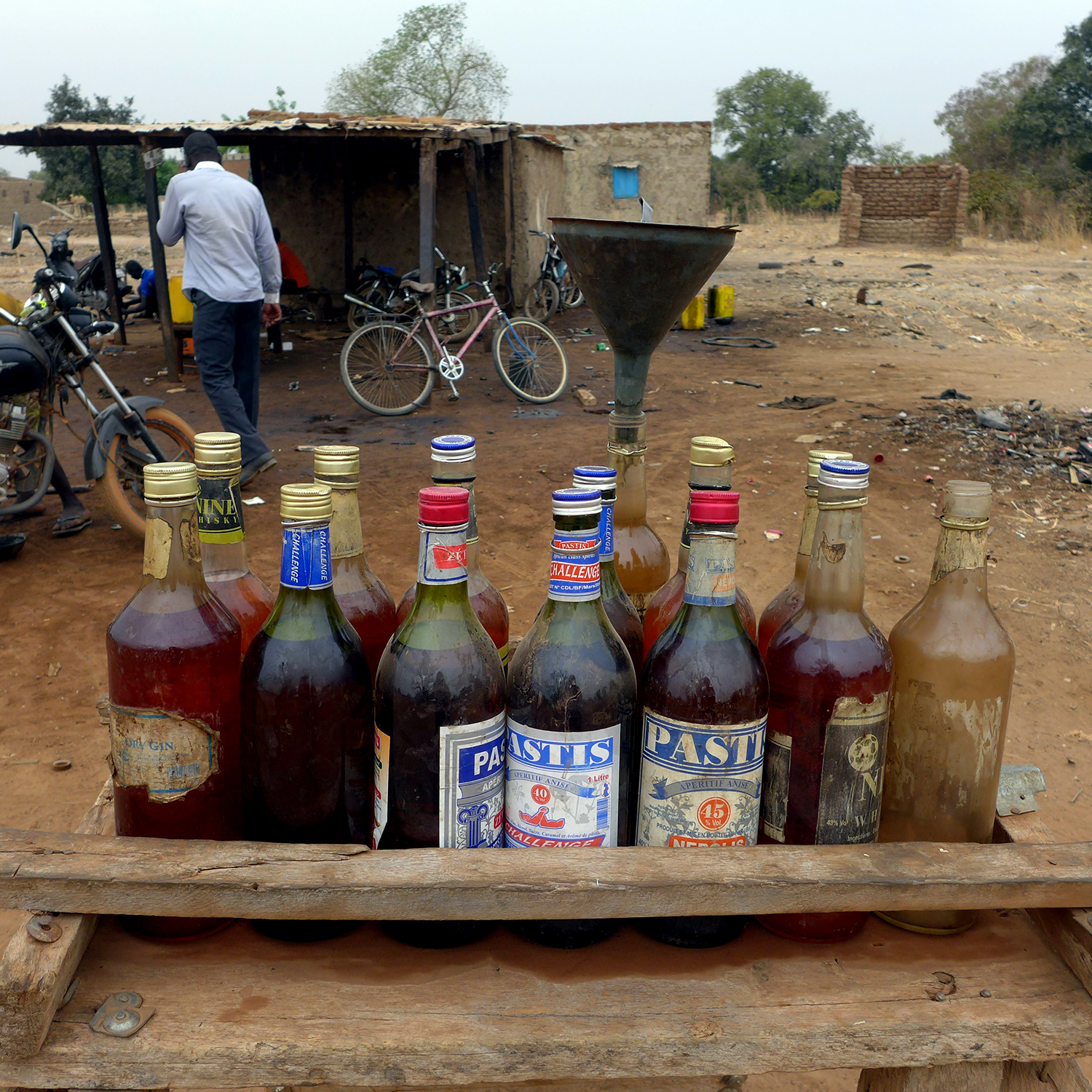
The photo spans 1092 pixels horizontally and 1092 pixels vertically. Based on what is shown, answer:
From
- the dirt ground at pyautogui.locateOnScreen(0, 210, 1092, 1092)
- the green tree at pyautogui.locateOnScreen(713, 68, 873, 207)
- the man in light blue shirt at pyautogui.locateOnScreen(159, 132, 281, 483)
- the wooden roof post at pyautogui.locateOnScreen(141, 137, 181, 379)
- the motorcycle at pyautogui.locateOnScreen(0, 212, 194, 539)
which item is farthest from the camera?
the green tree at pyautogui.locateOnScreen(713, 68, 873, 207)

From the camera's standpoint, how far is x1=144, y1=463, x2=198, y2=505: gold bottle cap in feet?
3.43

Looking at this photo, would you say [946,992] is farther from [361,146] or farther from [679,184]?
[679,184]

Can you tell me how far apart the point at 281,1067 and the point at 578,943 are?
37cm

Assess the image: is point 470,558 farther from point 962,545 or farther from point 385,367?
point 385,367

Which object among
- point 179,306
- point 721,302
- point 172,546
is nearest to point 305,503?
point 172,546

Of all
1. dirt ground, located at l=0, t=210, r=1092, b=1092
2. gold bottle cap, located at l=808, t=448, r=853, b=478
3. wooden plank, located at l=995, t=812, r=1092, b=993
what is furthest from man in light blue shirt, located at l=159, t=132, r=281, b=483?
wooden plank, located at l=995, t=812, r=1092, b=993

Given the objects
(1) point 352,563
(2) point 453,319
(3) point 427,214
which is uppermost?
(3) point 427,214

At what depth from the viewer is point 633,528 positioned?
1590mm

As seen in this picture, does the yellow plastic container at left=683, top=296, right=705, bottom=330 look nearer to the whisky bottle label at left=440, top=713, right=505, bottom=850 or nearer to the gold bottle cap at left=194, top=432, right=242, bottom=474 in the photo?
the gold bottle cap at left=194, top=432, right=242, bottom=474

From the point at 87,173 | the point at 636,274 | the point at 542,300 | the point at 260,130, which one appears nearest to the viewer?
the point at 636,274

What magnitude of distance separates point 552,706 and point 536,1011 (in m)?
0.35

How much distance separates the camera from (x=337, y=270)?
44.7 ft

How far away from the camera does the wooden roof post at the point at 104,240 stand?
10.8m

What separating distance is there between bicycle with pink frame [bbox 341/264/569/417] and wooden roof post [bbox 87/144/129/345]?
164 inches
